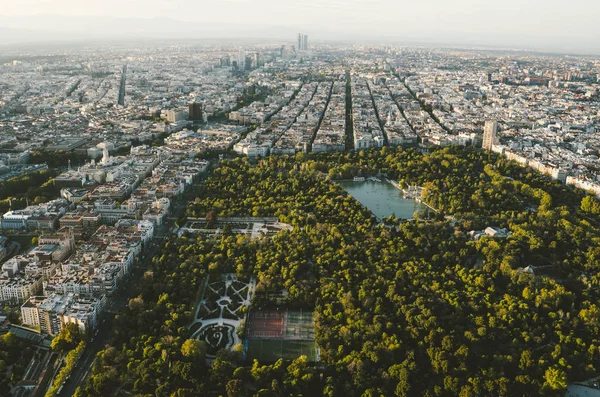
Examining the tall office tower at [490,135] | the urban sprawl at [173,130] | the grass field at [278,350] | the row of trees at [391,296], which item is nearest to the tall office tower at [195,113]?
the urban sprawl at [173,130]

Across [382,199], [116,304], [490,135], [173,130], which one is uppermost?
[490,135]

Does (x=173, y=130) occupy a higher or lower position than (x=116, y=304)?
higher

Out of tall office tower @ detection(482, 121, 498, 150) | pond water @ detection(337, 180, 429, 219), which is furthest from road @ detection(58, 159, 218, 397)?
tall office tower @ detection(482, 121, 498, 150)

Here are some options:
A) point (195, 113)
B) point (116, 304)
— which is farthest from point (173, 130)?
point (116, 304)

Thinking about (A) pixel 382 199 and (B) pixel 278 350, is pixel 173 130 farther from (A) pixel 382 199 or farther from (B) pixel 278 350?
(B) pixel 278 350

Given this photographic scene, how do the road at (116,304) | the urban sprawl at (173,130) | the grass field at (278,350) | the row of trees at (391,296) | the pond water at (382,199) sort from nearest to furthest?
the row of trees at (391,296) < the road at (116,304) < the grass field at (278,350) < the urban sprawl at (173,130) < the pond water at (382,199)

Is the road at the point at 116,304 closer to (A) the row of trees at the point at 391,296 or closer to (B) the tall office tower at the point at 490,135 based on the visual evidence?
(A) the row of trees at the point at 391,296
